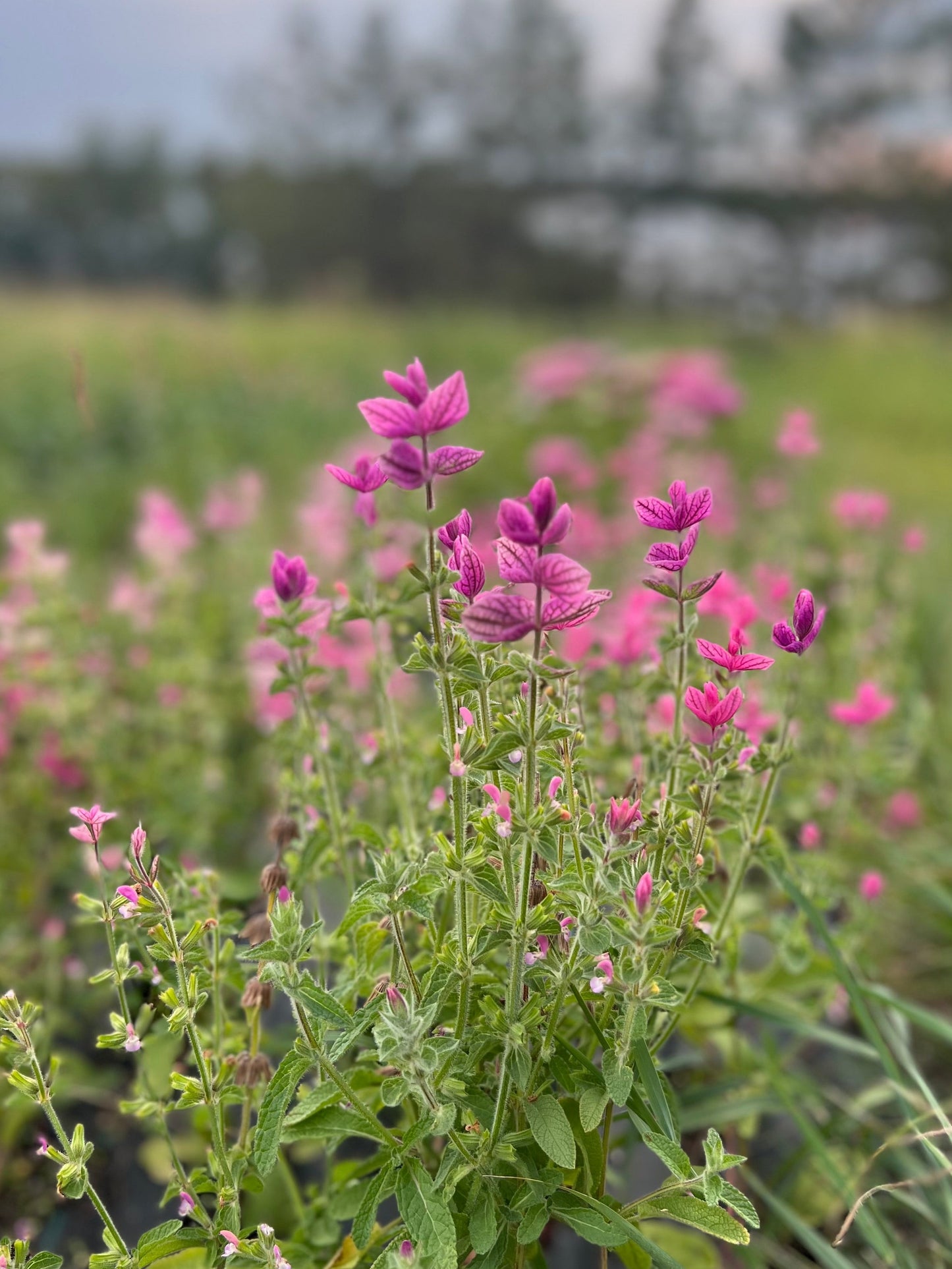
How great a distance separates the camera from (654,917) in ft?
2.93

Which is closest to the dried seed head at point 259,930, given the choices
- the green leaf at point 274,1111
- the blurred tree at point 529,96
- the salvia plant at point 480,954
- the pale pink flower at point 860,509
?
the salvia plant at point 480,954

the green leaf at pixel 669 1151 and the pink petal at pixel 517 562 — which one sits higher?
the pink petal at pixel 517 562

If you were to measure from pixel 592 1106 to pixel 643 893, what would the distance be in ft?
0.89

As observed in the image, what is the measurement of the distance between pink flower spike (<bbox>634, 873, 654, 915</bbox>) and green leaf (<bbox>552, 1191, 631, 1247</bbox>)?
31 cm

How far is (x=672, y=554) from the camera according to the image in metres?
0.94

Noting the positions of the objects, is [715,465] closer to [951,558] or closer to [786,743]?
[951,558]

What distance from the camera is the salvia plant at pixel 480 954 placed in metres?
0.86

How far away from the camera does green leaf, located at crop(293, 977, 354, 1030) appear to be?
94 centimetres

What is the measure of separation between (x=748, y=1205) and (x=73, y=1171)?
2.11 ft

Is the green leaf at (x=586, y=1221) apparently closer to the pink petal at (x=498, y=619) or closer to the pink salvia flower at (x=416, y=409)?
the pink petal at (x=498, y=619)

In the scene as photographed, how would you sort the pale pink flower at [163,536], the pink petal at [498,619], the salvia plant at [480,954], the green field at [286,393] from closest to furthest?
the pink petal at [498,619] < the salvia plant at [480,954] < the pale pink flower at [163,536] < the green field at [286,393]

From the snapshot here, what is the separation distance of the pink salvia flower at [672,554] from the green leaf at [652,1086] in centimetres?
48

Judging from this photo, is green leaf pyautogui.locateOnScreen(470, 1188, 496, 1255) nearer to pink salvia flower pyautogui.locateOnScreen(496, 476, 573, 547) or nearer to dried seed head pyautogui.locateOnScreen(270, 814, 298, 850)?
dried seed head pyautogui.locateOnScreen(270, 814, 298, 850)

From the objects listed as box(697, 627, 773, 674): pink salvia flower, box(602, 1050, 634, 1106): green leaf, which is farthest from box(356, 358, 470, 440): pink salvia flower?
box(602, 1050, 634, 1106): green leaf
